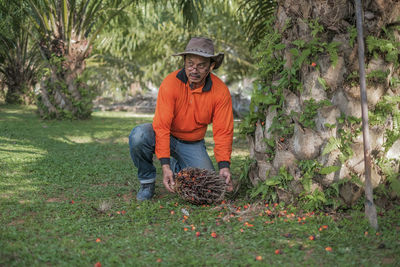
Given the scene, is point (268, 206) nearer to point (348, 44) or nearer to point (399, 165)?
point (399, 165)

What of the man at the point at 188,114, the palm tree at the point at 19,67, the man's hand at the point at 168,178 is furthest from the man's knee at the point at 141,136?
the palm tree at the point at 19,67

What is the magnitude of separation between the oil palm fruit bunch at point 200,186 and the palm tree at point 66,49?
7911 millimetres

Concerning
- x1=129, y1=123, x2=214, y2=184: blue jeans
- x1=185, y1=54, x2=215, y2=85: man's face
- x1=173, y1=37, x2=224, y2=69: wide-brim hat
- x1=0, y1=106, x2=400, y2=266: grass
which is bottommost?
x1=0, y1=106, x2=400, y2=266: grass

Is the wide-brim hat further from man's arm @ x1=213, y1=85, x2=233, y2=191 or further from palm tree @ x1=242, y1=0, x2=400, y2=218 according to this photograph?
palm tree @ x1=242, y1=0, x2=400, y2=218

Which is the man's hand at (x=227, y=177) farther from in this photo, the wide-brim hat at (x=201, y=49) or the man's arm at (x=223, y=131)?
the wide-brim hat at (x=201, y=49)

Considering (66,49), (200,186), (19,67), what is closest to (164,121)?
(200,186)

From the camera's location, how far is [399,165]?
10.7 ft

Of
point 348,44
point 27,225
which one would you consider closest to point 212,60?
point 348,44

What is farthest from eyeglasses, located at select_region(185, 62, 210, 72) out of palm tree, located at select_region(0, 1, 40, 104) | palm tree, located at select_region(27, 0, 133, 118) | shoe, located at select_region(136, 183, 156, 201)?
palm tree, located at select_region(0, 1, 40, 104)

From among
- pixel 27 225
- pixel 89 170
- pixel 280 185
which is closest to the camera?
pixel 27 225

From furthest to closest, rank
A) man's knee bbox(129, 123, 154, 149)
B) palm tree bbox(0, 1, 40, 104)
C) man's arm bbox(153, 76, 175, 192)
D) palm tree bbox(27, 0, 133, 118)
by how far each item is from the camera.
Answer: palm tree bbox(0, 1, 40, 104) → palm tree bbox(27, 0, 133, 118) → man's knee bbox(129, 123, 154, 149) → man's arm bbox(153, 76, 175, 192)

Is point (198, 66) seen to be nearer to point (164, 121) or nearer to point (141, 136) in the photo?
point (164, 121)

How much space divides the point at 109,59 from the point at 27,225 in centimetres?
1493

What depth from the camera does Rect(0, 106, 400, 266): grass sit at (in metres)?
2.52
